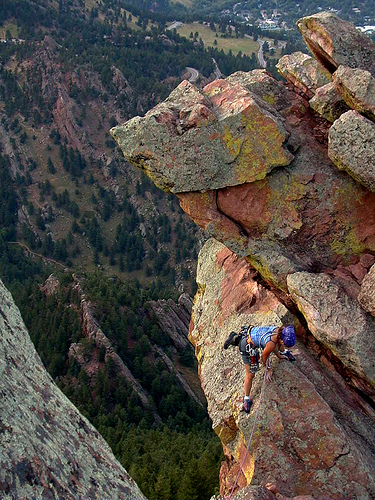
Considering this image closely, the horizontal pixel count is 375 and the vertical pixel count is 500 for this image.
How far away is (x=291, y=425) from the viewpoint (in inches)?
803

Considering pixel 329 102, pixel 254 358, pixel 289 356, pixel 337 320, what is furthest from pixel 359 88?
pixel 254 358

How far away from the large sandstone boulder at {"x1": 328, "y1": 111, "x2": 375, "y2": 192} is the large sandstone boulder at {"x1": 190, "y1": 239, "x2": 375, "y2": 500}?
701cm

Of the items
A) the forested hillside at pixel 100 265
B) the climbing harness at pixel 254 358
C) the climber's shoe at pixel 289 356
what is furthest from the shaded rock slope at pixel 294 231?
the forested hillside at pixel 100 265

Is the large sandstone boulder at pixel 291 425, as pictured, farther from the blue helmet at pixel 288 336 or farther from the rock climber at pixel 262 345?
the blue helmet at pixel 288 336

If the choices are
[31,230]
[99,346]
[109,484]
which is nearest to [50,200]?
[31,230]

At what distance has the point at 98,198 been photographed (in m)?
180

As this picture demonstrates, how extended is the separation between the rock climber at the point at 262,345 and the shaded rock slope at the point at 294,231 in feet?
1.37

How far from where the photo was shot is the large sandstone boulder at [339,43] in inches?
968

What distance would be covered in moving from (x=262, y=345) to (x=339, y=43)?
14791mm

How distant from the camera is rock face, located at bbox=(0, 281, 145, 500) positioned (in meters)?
9.42

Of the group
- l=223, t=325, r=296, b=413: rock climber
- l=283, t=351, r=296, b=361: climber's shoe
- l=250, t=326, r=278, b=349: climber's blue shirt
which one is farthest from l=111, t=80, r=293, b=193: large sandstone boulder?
l=283, t=351, r=296, b=361: climber's shoe

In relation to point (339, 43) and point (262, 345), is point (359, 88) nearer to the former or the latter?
point (339, 43)

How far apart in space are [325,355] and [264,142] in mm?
10014

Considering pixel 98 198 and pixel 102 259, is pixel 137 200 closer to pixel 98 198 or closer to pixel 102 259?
pixel 98 198
